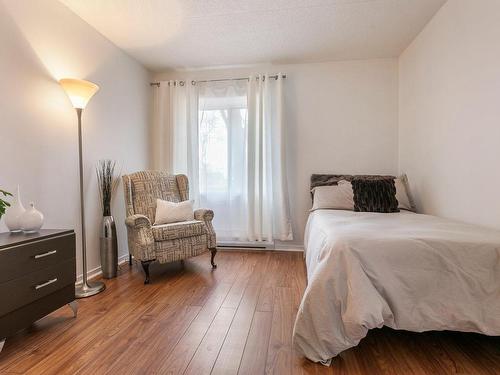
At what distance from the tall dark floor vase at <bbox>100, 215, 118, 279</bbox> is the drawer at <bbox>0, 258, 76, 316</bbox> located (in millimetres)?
795

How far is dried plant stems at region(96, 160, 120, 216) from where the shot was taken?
269 cm

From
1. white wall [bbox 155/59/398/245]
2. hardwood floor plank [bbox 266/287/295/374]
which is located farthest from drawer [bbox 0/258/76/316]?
white wall [bbox 155/59/398/245]

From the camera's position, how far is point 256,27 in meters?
2.75

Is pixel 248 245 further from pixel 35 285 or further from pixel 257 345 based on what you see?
pixel 35 285

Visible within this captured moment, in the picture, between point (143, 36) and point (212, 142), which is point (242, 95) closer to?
point (212, 142)

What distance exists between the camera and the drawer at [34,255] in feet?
4.73

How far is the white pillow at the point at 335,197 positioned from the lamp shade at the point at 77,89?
2.33m

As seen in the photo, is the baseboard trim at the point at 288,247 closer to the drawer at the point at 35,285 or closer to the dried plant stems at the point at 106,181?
the dried plant stems at the point at 106,181

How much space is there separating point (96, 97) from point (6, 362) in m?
2.26

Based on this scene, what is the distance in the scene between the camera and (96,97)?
9.18ft

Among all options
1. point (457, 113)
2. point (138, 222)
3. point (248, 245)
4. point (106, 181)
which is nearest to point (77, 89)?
point (106, 181)

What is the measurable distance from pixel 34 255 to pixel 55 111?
1282mm

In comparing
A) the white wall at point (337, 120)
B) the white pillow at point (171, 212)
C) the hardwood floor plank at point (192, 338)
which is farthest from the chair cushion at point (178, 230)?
the white wall at point (337, 120)

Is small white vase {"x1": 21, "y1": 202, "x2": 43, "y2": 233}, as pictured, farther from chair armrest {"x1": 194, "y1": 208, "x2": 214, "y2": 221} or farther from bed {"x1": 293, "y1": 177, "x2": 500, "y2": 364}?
bed {"x1": 293, "y1": 177, "x2": 500, "y2": 364}
